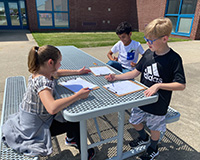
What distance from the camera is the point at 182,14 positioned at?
1241 cm

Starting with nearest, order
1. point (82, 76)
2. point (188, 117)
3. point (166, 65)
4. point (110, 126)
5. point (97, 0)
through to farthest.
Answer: point (166, 65)
point (82, 76)
point (110, 126)
point (188, 117)
point (97, 0)

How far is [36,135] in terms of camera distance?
1.49 m

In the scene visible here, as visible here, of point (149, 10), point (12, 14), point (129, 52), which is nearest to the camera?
point (129, 52)

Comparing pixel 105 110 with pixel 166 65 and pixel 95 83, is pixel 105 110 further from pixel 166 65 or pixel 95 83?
pixel 166 65

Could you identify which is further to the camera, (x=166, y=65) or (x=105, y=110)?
(x=166, y=65)

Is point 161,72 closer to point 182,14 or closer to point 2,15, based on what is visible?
point 182,14

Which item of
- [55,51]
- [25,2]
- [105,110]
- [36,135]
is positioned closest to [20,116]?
[36,135]

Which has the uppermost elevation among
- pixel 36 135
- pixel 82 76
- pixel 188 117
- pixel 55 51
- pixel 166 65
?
pixel 55 51

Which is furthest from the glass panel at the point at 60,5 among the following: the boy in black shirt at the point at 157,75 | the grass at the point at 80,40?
the boy in black shirt at the point at 157,75

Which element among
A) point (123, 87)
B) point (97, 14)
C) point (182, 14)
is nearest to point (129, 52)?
point (123, 87)

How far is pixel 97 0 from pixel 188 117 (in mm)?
16797

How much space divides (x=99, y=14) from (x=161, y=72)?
56.9 feet

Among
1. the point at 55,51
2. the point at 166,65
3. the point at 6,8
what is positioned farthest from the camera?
the point at 6,8

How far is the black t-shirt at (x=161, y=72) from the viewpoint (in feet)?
5.29
